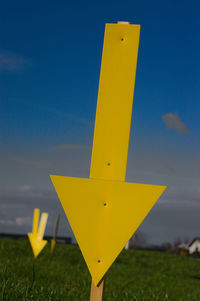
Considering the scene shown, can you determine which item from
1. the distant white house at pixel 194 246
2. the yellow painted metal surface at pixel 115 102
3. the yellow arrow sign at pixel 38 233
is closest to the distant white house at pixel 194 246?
the distant white house at pixel 194 246

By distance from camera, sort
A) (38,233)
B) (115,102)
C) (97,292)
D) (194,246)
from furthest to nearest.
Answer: (194,246) < (38,233) < (115,102) < (97,292)

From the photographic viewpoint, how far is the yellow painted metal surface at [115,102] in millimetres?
2443

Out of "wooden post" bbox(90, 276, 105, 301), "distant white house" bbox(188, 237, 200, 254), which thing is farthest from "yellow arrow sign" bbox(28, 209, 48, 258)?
"distant white house" bbox(188, 237, 200, 254)

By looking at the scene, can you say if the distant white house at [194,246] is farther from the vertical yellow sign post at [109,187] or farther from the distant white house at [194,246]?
the vertical yellow sign post at [109,187]

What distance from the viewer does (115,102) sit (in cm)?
249

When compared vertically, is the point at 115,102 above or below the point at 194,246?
above

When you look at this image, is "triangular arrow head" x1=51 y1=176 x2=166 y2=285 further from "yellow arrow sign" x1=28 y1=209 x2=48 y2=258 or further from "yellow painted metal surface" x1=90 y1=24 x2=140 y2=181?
"yellow arrow sign" x1=28 y1=209 x2=48 y2=258

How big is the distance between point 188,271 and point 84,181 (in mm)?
14937

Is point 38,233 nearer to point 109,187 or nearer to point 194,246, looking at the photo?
point 109,187

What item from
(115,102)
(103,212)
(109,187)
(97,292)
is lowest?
(97,292)

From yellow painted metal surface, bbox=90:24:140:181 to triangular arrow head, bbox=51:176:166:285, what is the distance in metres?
0.10

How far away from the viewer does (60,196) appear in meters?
2.43

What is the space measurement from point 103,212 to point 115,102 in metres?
0.77

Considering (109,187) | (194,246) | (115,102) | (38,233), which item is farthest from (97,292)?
(194,246)
